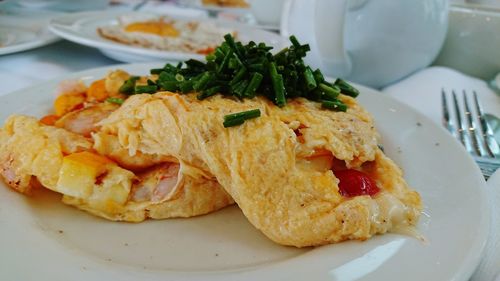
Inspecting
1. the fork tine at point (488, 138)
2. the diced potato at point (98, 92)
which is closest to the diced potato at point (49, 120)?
the diced potato at point (98, 92)

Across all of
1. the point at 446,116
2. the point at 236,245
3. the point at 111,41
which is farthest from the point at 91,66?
the point at 446,116

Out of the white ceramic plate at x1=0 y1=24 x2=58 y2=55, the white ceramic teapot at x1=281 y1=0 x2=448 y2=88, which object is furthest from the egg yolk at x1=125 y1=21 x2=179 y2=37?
the white ceramic teapot at x1=281 y1=0 x2=448 y2=88

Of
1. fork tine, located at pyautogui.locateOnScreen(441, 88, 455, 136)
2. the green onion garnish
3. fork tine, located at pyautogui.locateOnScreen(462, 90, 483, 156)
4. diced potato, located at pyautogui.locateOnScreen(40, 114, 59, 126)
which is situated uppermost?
the green onion garnish

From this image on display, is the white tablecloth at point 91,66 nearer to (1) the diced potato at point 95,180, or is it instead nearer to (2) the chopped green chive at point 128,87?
(2) the chopped green chive at point 128,87

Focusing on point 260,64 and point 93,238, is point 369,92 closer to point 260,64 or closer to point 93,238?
point 260,64

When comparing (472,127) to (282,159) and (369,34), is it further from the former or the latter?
(282,159)

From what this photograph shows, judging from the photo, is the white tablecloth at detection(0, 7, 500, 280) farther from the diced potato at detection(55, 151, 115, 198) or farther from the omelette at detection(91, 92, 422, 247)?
the diced potato at detection(55, 151, 115, 198)
